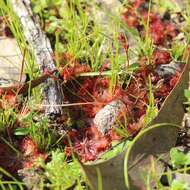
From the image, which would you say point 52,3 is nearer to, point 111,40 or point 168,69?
point 111,40

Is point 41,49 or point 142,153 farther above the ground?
point 41,49

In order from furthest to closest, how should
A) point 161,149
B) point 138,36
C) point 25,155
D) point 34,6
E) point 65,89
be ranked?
point 34,6
point 138,36
point 65,89
point 25,155
point 161,149

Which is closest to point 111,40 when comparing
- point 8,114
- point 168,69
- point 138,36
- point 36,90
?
point 138,36

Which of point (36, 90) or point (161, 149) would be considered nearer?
point (161, 149)

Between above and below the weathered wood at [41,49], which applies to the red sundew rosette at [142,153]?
below

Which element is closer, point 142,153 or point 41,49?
point 142,153

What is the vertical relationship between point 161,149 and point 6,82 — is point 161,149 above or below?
below
